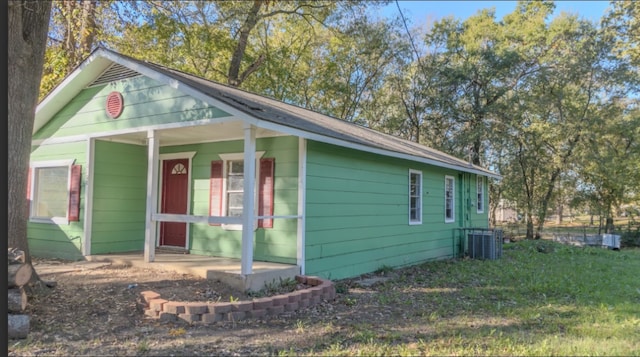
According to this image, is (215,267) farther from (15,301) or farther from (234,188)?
(15,301)

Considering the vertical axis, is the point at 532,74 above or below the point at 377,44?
below

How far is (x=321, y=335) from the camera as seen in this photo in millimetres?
4652

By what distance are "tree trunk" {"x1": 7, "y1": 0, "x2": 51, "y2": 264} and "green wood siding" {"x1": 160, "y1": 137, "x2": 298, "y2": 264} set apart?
3257mm

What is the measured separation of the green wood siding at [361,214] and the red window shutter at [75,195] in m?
4.93

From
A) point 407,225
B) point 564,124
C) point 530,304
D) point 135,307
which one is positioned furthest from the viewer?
point 564,124

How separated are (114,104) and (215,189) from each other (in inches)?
96.6

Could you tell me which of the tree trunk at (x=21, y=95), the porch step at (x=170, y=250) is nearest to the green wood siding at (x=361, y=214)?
the porch step at (x=170, y=250)

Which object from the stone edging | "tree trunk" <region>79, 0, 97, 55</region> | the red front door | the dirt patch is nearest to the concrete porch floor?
the dirt patch

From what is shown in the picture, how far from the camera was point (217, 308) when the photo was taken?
16.7ft

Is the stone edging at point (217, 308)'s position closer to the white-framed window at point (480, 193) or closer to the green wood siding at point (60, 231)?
the green wood siding at point (60, 231)

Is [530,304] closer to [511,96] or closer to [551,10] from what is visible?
[511,96]

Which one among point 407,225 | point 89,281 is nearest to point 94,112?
point 89,281

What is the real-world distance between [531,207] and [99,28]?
2045cm

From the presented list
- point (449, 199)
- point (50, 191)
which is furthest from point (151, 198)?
point (449, 199)
